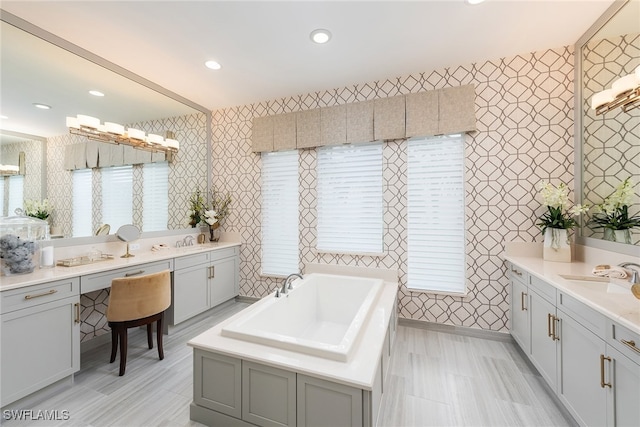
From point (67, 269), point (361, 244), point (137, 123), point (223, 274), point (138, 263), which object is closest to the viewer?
point (67, 269)

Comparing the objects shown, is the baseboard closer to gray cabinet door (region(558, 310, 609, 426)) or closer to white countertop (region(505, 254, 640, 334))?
white countertop (region(505, 254, 640, 334))

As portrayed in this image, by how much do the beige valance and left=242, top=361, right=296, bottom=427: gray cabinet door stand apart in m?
2.53

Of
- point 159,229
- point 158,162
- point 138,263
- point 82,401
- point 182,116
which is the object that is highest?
point 182,116

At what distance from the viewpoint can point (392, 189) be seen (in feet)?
9.77

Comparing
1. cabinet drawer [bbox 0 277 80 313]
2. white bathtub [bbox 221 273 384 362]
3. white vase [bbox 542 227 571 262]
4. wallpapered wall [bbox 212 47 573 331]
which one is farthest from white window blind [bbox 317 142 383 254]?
cabinet drawer [bbox 0 277 80 313]

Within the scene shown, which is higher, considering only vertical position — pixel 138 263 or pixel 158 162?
pixel 158 162


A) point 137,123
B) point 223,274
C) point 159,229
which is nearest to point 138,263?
point 159,229

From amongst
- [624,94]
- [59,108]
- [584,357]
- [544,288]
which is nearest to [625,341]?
[584,357]

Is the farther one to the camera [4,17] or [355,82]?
[355,82]

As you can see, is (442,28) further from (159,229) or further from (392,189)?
(159,229)

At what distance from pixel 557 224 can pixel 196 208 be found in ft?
13.6

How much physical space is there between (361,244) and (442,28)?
7.47 feet

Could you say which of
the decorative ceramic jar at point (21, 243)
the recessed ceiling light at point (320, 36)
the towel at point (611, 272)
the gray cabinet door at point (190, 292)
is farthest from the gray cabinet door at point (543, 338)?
the decorative ceramic jar at point (21, 243)

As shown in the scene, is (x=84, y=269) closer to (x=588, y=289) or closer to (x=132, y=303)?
(x=132, y=303)
